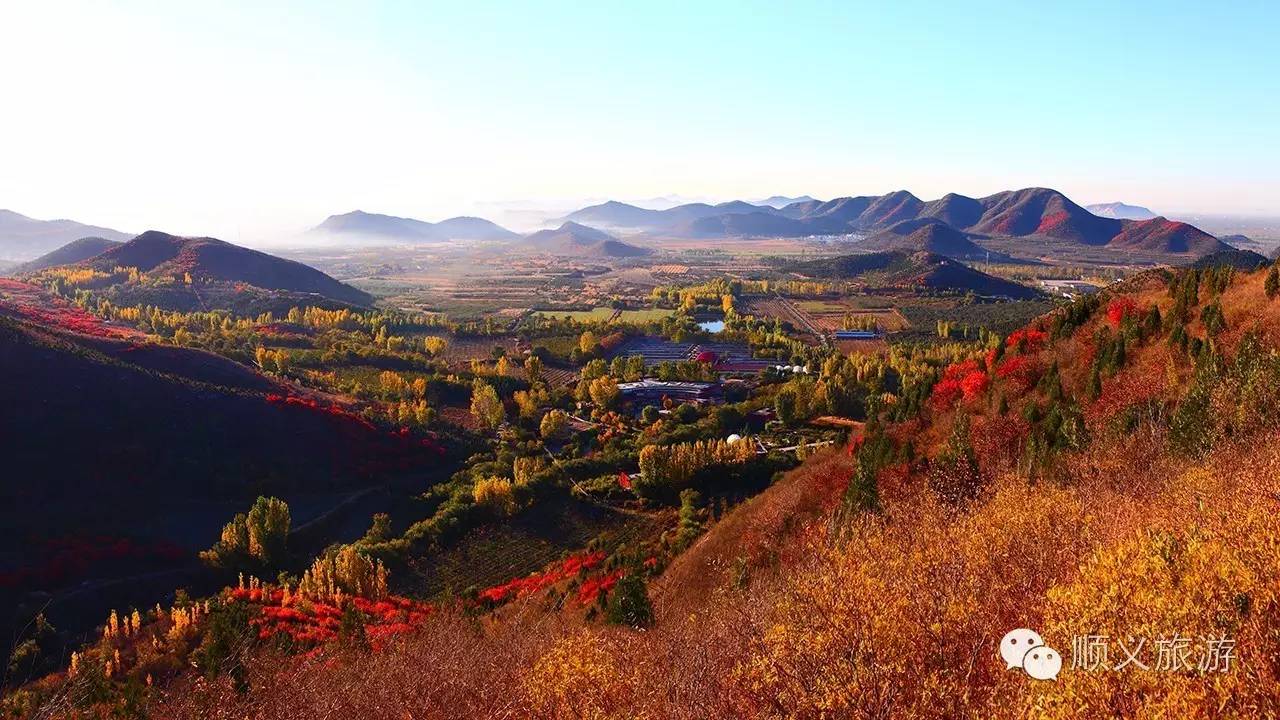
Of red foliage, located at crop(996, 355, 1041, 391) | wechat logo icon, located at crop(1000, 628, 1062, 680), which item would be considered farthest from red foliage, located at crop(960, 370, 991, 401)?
wechat logo icon, located at crop(1000, 628, 1062, 680)

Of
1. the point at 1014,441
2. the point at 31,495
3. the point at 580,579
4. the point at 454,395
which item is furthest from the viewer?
the point at 454,395

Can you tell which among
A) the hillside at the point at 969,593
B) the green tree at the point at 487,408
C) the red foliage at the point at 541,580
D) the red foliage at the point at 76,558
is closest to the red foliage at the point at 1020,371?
the hillside at the point at 969,593

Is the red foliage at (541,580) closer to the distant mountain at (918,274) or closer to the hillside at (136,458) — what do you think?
the hillside at (136,458)

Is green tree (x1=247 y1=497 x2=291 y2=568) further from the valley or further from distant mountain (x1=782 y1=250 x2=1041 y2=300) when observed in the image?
distant mountain (x1=782 y1=250 x2=1041 y2=300)

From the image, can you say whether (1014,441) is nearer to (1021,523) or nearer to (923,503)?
(923,503)

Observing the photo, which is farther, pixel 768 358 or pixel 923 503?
pixel 768 358

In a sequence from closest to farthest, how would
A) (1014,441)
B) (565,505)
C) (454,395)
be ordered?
(1014,441)
(565,505)
(454,395)

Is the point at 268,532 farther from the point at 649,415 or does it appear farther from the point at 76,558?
the point at 649,415

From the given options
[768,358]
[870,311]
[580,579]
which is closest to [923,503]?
[580,579]
